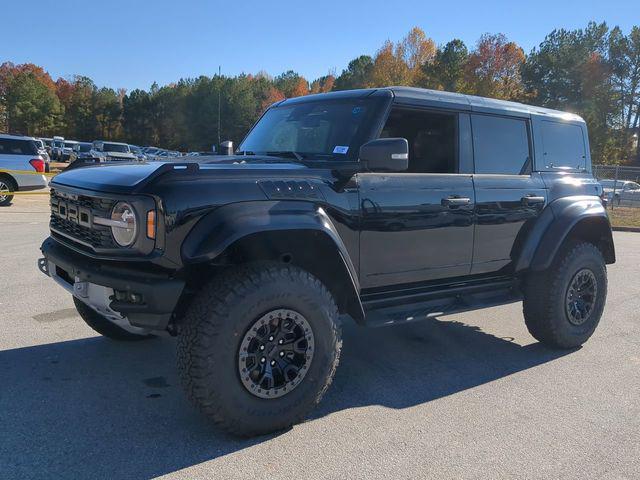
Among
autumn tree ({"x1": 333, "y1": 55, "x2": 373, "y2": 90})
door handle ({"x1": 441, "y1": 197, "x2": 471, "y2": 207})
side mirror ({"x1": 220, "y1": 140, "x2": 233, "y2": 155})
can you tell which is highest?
autumn tree ({"x1": 333, "y1": 55, "x2": 373, "y2": 90})

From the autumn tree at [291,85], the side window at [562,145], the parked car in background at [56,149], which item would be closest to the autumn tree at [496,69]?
the autumn tree at [291,85]

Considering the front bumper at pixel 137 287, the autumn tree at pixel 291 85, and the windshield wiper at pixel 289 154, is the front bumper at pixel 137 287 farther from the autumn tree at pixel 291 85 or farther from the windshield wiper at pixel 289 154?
the autumn tree at pixel 291 85

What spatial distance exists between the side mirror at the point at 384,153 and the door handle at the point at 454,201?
726mm

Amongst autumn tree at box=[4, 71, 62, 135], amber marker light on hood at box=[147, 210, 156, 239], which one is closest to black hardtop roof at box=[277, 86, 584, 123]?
amber marker light on hood at box=[147, 210, 156, 239]

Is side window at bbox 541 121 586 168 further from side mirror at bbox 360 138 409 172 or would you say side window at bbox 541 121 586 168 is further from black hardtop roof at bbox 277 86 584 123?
side mirror at bbox 360 138 409 172

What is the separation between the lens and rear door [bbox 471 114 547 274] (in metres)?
4.39

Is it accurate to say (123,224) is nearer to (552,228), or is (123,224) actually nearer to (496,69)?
(552,228)

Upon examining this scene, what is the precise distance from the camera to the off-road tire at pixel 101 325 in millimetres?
4367

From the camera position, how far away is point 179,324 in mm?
3184

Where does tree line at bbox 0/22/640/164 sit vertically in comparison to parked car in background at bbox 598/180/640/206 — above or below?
above

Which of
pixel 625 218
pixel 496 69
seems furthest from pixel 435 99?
pixel 496 69

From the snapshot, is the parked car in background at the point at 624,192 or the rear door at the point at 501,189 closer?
the rear door at the point at 501,189

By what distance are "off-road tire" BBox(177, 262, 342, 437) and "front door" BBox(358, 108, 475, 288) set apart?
2.04 ft

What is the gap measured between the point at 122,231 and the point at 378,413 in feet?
6.46
